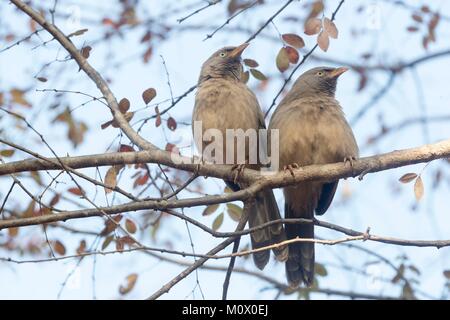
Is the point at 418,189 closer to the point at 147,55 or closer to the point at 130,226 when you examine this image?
the point at 130,226

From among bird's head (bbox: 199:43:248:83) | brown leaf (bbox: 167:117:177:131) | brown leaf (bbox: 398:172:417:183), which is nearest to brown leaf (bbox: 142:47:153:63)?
bird's head (bbox: 199:43:248:83)

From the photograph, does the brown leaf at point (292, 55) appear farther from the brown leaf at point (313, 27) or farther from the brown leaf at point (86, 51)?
the brown leaf at point (86, 51)

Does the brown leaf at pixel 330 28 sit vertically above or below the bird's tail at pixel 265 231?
above

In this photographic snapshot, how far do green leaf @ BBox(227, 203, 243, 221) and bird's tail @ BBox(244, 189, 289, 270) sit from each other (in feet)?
0.25

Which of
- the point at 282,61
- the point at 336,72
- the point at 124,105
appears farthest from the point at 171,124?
the point at 336,72

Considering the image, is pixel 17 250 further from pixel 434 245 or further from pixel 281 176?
pixel 434 245

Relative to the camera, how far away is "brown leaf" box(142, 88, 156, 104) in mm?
4383

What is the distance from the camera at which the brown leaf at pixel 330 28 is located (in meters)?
4.41

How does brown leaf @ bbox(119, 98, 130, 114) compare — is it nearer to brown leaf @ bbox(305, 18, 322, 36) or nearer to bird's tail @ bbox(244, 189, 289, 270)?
bird's tail @ bbox(244, 189, 289, 270)

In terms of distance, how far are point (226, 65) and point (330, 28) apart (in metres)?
1.48

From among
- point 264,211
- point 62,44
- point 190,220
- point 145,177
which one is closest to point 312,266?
point 264,211

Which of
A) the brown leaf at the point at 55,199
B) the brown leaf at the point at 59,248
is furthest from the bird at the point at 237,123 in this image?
the brown leaf at the point at 59,248

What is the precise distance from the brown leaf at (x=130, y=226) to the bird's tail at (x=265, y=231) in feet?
2.57

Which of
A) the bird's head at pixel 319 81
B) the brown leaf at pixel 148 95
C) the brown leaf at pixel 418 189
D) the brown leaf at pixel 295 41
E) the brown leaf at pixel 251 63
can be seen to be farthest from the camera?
the bird's head at pixel 319 81
